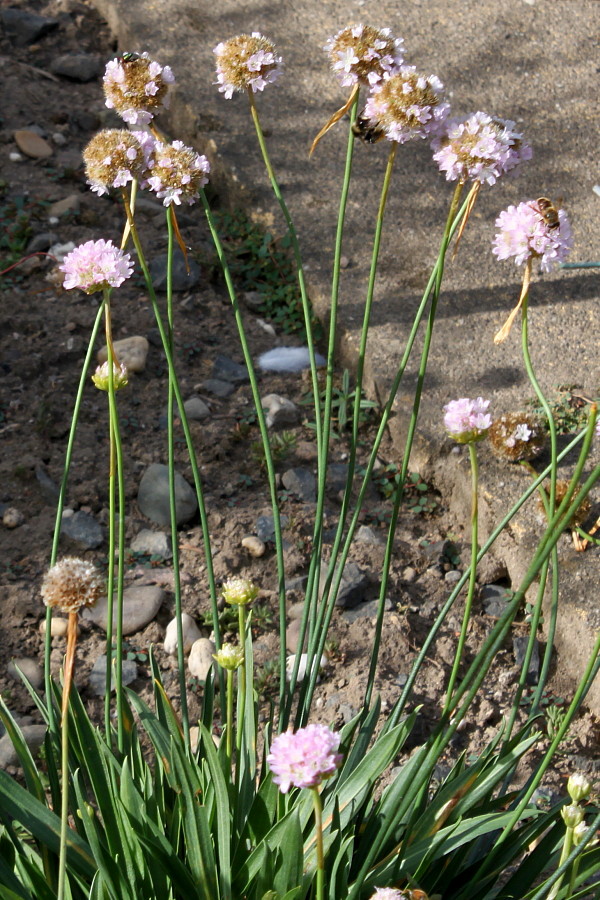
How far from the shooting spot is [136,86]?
1413mm

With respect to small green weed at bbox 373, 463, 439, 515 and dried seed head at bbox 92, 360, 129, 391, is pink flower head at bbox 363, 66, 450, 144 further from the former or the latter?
small green weed at bbox 373, 463, 439, 515

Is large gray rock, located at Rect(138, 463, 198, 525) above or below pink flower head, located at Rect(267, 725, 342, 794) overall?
below

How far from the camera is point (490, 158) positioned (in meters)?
1.32

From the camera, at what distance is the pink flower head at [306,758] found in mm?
968

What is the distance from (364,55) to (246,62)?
7.5 inches

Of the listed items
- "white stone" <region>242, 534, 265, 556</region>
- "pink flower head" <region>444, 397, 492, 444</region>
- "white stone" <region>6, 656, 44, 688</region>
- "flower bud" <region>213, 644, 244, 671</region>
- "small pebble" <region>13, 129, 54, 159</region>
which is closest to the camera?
"flower bud" <region>213, 644, 244, 671</region>

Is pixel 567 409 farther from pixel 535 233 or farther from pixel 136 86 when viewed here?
pixel 136 86

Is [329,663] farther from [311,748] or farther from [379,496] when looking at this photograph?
[311,748]

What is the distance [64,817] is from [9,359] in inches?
76.3

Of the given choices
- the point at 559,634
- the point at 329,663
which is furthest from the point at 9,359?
the point at 559,634

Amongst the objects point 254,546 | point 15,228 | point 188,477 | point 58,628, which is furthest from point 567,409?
point 15,228

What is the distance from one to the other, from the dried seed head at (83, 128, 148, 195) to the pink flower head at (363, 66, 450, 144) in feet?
1.20

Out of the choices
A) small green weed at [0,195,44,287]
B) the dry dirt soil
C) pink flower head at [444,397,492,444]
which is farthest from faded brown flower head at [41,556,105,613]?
small green weed at [0,195,44,287]

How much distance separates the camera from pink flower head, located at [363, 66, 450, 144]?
1.33 metres
